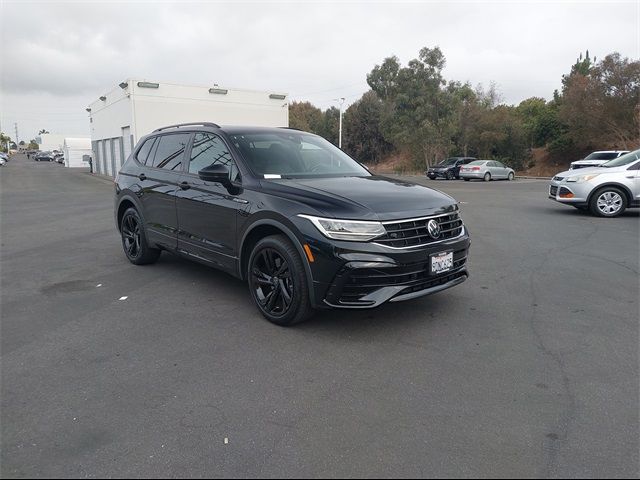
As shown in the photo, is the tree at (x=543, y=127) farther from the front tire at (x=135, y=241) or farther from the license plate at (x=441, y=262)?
the license plate at (x=441, y=262)

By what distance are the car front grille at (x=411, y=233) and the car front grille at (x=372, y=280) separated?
19 centimetres

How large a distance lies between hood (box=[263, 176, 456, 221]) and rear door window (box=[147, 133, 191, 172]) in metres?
1.76

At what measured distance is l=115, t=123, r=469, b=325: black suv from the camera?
13.0 feet

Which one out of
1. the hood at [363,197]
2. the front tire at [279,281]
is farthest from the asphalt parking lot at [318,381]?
the hood at [363,197]

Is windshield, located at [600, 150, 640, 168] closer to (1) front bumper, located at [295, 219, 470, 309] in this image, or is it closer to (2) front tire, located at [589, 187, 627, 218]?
(2) front tire, located at [589, 187, 627, 218]

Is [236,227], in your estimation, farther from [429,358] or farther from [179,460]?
[179,460]

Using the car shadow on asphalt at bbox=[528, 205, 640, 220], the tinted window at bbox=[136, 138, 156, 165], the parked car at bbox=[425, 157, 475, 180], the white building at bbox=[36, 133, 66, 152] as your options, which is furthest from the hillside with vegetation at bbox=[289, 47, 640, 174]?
the white building at bbox=[36, 133, 66, 152]

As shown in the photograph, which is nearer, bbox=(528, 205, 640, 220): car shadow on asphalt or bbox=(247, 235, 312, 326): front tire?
bbox=(247, 235, 312, 326): front tire

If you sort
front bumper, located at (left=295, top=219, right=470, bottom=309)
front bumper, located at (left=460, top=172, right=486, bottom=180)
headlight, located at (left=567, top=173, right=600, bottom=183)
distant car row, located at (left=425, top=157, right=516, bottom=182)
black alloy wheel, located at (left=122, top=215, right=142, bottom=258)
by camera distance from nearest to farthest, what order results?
front bumper, located at (left=295, top=219, right=470, bottom=309)
black alloy wheel, located at (left=122, top=215, right=142, bottom=258)
headlight, located at (left=567, top=173, right=600, bottom=183)
front bumper, located at (left=460, top=172, right=486, bottom=180)
distant car row, located at (left=425, top=157, right=516, bottom=182)

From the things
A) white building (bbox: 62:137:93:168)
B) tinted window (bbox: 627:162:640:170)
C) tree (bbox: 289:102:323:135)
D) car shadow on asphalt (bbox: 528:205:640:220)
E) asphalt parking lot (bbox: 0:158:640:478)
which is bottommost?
asphalt parking lot (bbox: 0:158:640:478)

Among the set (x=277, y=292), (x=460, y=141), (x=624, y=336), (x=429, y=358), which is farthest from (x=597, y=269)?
(x=460, y=141)

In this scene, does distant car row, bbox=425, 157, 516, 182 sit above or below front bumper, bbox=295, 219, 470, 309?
above

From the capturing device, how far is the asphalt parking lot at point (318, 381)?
2.61 meters

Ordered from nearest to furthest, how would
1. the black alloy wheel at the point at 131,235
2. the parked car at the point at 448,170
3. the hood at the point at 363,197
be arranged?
the hood at the point at 363,197 → the black alloy wheel at the point at 131,235 → the parked car at the point at 448,170
